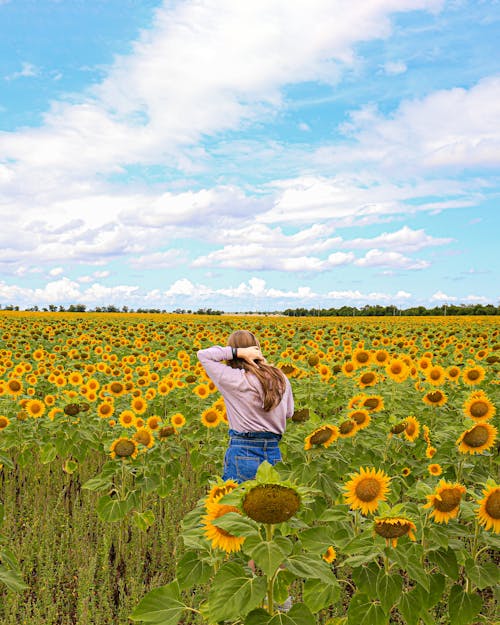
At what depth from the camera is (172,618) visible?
7.91ft

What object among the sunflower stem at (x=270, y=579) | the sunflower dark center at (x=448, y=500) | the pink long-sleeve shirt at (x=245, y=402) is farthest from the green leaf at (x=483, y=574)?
the pink long-sleeve shirt at (x=245, y=402)

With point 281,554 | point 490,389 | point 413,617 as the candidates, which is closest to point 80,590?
point 413,617

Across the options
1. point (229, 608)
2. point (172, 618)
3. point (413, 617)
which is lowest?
point (413, 617)

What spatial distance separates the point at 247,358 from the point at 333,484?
1316mm

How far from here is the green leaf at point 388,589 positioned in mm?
2736

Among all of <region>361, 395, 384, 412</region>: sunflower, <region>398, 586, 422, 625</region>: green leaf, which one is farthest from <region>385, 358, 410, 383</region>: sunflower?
<region>398, 586, 422, 625</region>: green leaf

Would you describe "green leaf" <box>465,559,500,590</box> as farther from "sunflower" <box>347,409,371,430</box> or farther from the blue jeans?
"sunflower" <box>347,409,371,430</box>

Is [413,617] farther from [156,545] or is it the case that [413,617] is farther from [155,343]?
[155,343]

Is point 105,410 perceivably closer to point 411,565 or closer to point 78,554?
point 78,554

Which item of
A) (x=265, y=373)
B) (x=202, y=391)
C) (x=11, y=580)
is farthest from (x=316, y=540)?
(x=202, y=391)

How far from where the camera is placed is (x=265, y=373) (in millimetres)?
4816

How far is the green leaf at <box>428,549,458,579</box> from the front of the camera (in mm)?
3154

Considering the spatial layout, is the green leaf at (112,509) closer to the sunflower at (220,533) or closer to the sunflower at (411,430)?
the sunflower at (411,430)

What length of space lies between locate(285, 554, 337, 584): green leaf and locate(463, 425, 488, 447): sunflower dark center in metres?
2.39
